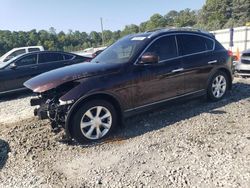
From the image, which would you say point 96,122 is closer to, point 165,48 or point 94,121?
point 94,121

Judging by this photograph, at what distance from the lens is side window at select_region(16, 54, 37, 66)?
9753 millimetres

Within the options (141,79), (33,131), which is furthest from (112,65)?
(33,131)

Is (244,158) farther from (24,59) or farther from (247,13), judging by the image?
(247,13)

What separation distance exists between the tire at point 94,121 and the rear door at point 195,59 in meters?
1.91

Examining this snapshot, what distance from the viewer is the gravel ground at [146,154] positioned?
3.65 meters

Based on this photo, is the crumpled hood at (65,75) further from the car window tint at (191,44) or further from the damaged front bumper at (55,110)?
the car window tint at (191,44)

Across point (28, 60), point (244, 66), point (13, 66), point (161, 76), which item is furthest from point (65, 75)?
point (244, 66)

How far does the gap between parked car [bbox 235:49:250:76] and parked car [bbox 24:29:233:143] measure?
7.40 feet

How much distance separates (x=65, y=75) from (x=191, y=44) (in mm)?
2875

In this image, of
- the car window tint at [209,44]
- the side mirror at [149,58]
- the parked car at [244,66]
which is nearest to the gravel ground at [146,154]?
the side mirror at [149,58]

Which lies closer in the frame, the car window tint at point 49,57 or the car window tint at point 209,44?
the car window tint at point 209,44

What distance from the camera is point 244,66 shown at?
851 centimetres

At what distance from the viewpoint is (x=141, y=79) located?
525 cm

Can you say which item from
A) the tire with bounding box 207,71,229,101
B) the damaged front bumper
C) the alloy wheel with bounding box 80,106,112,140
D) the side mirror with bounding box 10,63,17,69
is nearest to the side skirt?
the tire with bounding box 207,71,229,101
